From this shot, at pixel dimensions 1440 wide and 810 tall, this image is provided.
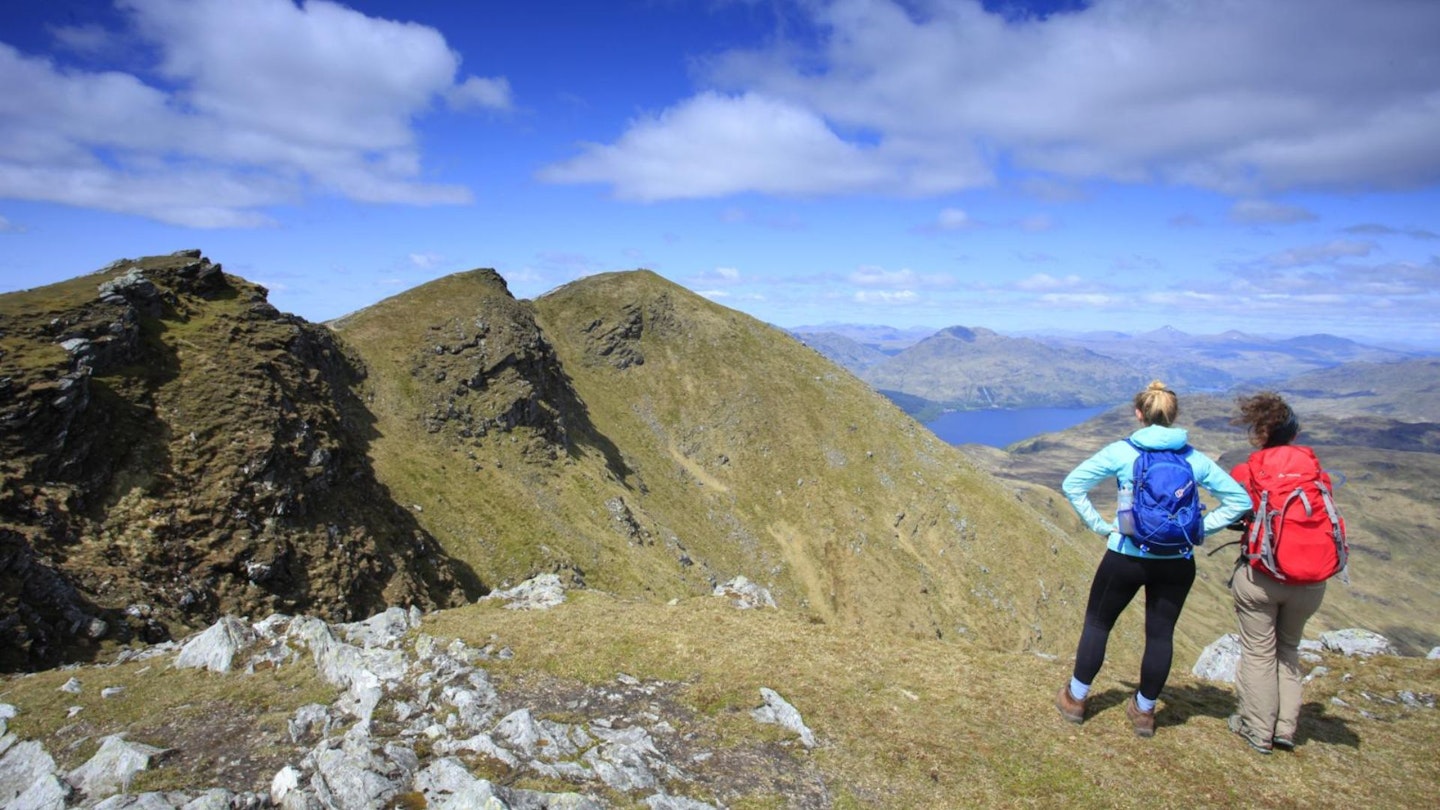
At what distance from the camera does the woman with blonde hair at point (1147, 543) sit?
32.8 feet

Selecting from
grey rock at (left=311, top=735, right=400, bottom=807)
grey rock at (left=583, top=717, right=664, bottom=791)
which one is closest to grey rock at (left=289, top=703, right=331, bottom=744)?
grey rock at (left=311, top=735, right=400, bottom=807)

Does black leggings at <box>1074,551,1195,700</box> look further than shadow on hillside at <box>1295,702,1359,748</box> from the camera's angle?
No

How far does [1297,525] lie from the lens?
31.2ft

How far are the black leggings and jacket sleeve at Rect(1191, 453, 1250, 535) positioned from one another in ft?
2.50

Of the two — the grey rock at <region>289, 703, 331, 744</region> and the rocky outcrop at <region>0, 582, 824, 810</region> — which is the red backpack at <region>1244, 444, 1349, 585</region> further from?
the grey rock at <region>289, 703, 331, 744</region>

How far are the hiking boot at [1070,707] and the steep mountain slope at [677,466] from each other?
4087cm

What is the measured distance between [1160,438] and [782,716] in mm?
8441

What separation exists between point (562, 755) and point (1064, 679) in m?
11.5

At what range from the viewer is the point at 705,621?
18.0m

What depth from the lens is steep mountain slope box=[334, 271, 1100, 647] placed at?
185 ft

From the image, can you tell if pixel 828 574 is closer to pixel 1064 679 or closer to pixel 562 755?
pixel 1064 679

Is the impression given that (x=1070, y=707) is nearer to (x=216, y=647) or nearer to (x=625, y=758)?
(x=625, y=758)

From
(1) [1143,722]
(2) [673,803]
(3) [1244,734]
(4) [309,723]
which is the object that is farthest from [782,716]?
(4) [309,723]

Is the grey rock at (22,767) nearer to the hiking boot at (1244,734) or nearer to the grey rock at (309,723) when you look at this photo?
the grey rock at (309,723)
